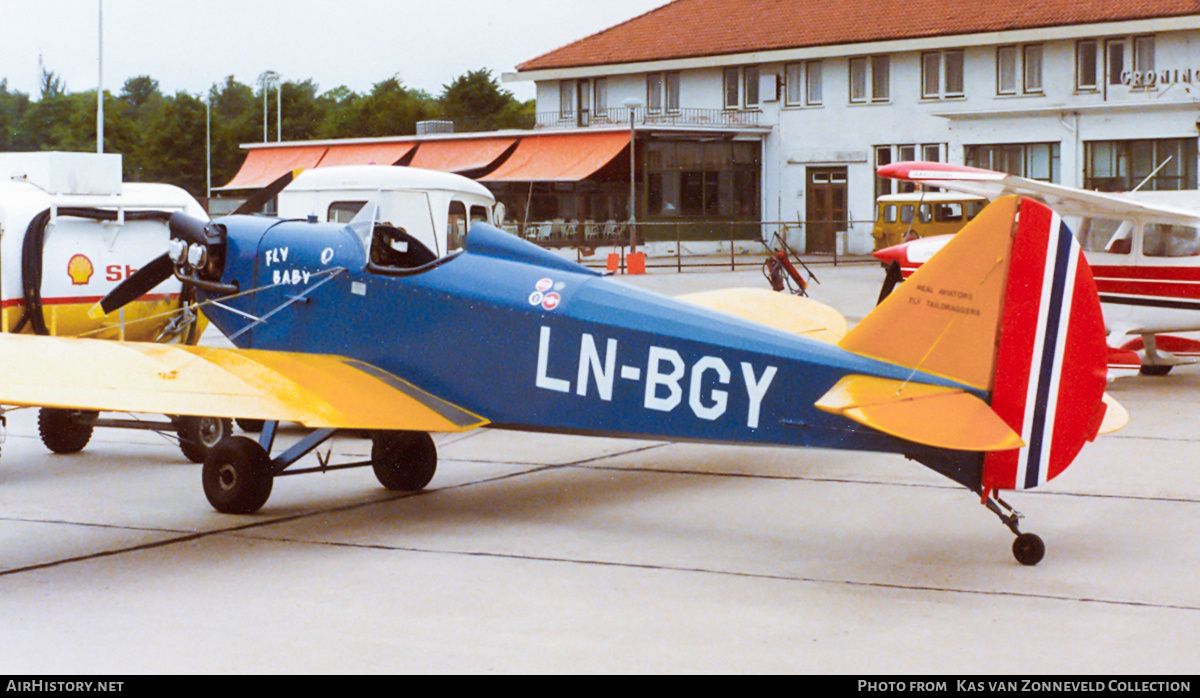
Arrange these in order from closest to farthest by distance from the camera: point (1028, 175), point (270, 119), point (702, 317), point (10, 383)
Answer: point (10, 383), point (702, 317), point (1028, 175), point (270, 119)

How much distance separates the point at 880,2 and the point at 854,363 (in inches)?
1902

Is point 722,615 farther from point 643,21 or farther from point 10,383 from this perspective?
point 643,21

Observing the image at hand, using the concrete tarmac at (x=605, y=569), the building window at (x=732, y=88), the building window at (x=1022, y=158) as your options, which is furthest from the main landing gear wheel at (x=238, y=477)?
the building window at (x=732, y=88)

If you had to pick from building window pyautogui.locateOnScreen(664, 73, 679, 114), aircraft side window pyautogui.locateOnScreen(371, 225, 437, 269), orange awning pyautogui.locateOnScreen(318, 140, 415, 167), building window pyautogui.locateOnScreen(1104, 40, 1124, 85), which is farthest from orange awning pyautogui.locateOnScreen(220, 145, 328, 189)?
aircraft side window pyautogui.locateOnScreen(371, 225, 437, 269)

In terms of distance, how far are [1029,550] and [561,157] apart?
46300mm

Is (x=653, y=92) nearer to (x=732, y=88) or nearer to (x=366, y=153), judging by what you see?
(x=732, y=88)

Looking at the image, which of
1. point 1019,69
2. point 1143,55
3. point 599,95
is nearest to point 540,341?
point 1143,55

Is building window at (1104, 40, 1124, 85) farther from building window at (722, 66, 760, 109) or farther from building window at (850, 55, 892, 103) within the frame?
building window at (722, 66, 760, 109)

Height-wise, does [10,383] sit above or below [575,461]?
above

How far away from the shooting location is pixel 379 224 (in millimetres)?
8422

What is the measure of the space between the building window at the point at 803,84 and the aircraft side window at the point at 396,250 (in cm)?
4544

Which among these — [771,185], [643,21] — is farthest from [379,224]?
[643,21]

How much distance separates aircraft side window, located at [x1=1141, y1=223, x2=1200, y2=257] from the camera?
13.8 m

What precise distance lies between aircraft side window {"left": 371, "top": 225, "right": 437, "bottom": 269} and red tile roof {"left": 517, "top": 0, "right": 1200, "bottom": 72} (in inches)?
1637
